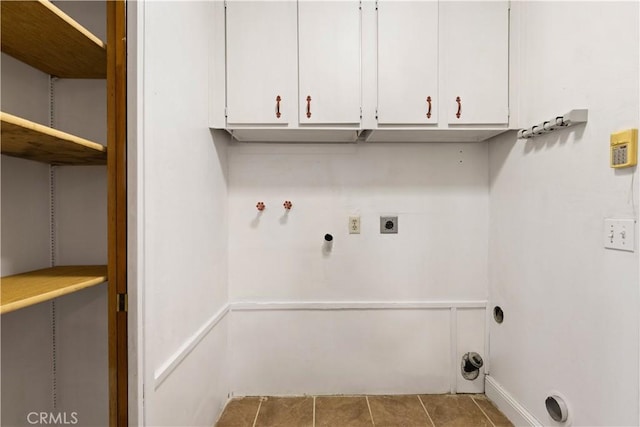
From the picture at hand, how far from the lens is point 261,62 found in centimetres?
175

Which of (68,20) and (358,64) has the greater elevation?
(358,64)

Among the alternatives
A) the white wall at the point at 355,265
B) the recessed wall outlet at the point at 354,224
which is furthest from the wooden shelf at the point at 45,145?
the recessed wall outlet at the point at 354,224

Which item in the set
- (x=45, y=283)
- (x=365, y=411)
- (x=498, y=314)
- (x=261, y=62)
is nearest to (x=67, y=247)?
(x=45, y=283)

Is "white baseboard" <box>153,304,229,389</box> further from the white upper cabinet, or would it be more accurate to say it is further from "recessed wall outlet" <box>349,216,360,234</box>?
the white upper cabinet

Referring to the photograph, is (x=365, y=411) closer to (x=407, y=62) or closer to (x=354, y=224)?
(x=354, y=224)

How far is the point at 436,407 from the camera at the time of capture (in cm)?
192

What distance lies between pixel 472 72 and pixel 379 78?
553 mm

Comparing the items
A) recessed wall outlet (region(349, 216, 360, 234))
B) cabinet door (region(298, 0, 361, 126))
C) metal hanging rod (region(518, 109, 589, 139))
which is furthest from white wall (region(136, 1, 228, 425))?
metal hanging rod (region(518, 109, 589, 139))

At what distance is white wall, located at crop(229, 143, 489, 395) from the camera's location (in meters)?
2.06

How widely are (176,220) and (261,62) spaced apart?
3.48 feet

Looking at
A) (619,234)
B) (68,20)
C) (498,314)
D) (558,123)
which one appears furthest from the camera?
(498,314)

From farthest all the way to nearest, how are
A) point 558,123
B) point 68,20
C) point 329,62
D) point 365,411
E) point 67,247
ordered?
point 365,411 < point 329,62 < point 558,123 < point 67,247 < point 68,20

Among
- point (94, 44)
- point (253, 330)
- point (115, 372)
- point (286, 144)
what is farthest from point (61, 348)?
point (286, 144)

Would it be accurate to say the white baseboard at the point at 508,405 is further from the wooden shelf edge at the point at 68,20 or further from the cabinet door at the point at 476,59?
the wooden shelf edge at the point at 68,20
